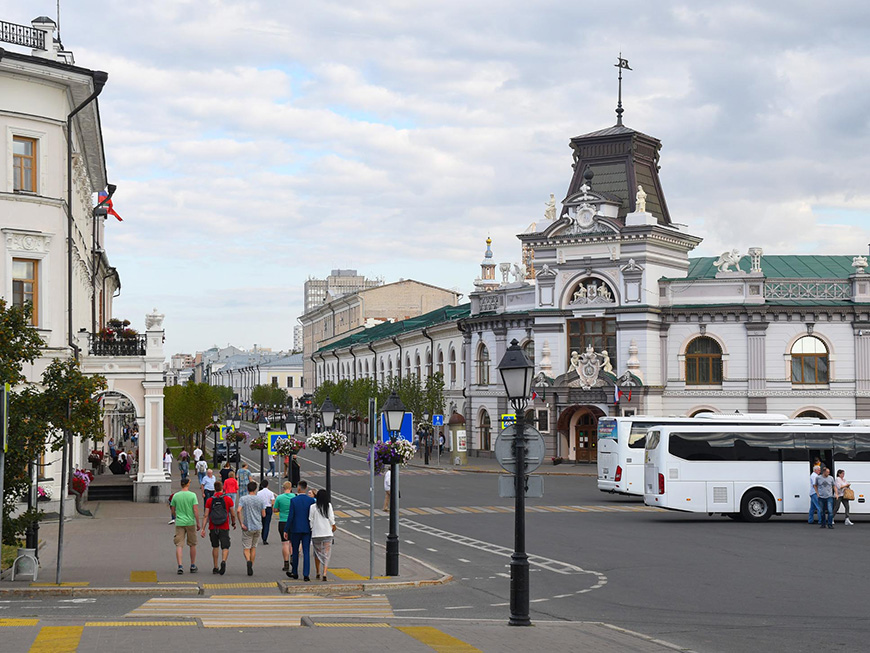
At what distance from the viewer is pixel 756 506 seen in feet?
112

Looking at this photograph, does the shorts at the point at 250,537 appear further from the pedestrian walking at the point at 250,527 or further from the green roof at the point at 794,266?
the green roof at the point at 794,266

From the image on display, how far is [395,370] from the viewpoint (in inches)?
3701

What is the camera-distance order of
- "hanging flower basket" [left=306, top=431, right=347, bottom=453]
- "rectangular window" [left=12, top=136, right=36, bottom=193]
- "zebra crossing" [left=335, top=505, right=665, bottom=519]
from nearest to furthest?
"hanging flower basket" [left=306, top=431, right=347, bottom=453] < "rectangular window" [left=12, top=136, right=36, bottom=193] < "zebra crossing" [left=335, top=505, right=665, bottom=519]

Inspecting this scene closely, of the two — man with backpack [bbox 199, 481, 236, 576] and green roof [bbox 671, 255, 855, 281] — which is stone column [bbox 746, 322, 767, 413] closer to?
green roof [bbox 671, 255, 855, 281]

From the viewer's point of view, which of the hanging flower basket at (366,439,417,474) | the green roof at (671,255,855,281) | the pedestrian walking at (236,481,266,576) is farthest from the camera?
the green roof at (671,255,855,281)

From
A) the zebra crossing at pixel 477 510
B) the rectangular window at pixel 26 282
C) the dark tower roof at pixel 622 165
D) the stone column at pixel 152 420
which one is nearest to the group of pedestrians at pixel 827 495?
the zebra crossing at pixel 477 510

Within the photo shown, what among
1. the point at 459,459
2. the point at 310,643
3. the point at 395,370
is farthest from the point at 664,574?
the point at 395,370

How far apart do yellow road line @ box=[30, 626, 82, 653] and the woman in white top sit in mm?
6226

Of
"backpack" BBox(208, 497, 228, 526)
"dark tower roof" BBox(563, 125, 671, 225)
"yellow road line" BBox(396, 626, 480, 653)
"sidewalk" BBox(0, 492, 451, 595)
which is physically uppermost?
"dark tower roof" BBox(563, 125, 671, 225)

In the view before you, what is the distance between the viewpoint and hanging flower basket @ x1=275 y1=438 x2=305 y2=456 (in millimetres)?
39250

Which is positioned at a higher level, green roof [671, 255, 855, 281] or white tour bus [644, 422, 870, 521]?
green roof [671, 255, 855, 281]

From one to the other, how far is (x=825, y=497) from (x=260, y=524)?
17085 millimetres

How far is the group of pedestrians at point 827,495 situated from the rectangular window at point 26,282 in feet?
74.1

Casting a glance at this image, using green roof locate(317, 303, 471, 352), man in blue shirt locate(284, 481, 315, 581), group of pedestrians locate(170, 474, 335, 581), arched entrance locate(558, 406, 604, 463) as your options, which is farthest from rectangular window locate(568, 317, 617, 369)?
man in blue shirt locate(284, 481, 315, 581)
